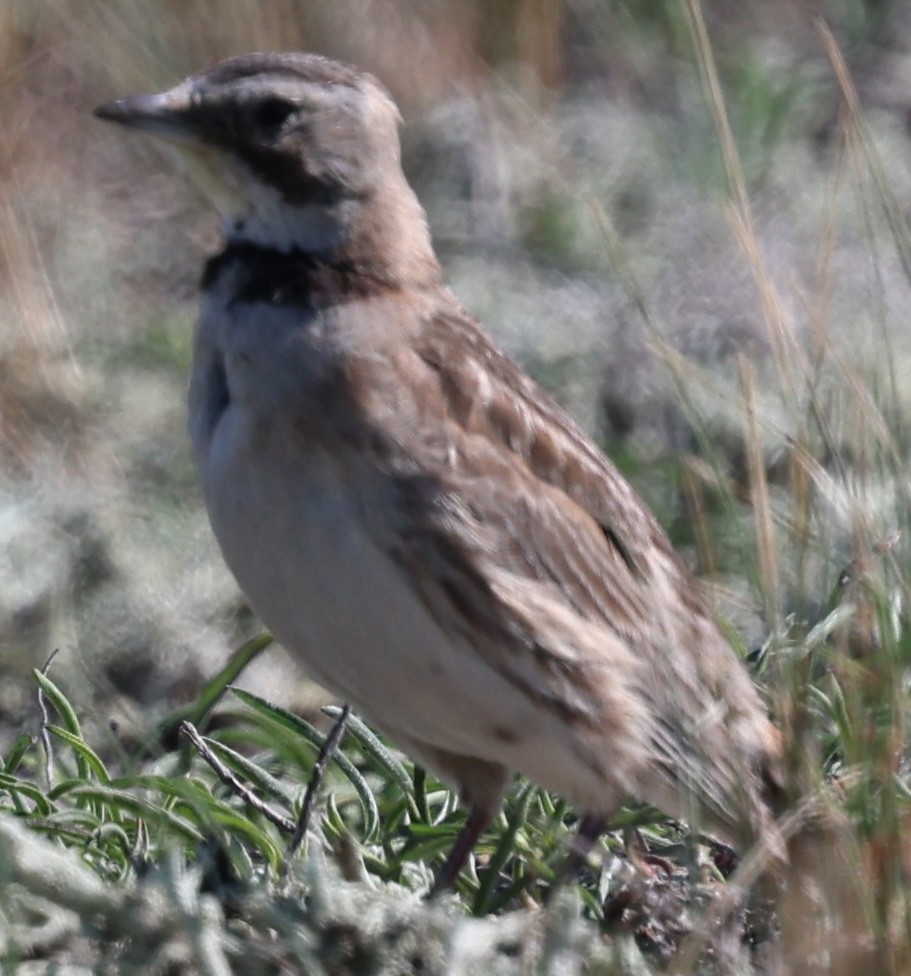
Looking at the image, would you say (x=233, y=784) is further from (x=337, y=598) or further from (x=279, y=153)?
(x=279, y=153)

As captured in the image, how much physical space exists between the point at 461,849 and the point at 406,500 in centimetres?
70

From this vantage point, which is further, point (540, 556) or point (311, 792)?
point (540, 556)

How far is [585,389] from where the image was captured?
6875 mm

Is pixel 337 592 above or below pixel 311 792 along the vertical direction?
above

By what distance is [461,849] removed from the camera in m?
4.18

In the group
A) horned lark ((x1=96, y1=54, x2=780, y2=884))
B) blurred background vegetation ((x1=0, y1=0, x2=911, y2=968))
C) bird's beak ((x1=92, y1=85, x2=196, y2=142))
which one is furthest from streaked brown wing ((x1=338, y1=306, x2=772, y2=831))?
bird's beak ((x1=92, y1=85, x2=196, y2=142))

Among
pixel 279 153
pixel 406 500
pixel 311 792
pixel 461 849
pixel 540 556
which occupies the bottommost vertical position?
pixel 461 849

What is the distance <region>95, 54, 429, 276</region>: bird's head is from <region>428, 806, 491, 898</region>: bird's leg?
1.15 metres

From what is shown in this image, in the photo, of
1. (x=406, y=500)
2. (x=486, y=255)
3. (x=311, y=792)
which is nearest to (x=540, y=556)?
(x=406, y=500)

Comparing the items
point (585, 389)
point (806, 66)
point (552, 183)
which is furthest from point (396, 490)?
point (806, 66)

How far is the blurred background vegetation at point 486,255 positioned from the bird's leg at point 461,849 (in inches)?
27.6

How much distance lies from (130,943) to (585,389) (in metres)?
3.73

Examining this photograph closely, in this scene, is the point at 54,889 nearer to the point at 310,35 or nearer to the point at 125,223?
the point at 125,223

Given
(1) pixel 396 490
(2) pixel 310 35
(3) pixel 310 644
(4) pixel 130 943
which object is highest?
(2) pixel 310 35
